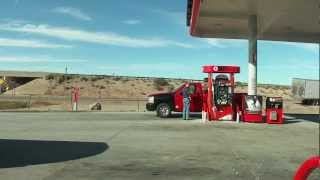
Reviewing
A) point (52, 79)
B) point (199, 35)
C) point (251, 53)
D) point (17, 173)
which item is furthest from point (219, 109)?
point (52, 79)

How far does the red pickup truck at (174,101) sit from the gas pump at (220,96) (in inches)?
78.2

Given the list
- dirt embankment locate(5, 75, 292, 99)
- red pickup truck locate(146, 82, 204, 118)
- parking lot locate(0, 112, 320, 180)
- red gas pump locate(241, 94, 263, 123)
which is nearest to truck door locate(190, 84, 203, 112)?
red pickup truck locate(146, 82, 204, 118)

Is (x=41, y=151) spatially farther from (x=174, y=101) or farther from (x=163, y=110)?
(x=174, y=101)

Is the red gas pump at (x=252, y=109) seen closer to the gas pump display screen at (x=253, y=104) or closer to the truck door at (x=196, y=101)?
the gas pump display screen at (x=253, y=104)

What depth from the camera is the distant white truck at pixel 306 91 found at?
195 ft

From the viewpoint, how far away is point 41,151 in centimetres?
1345

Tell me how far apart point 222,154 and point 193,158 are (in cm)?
108

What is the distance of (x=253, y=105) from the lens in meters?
25.6

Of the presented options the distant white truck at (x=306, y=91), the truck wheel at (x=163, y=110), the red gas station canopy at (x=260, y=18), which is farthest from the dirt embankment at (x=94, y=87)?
the truck wheel at (x=163, y=110)

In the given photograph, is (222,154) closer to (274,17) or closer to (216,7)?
(216,7)

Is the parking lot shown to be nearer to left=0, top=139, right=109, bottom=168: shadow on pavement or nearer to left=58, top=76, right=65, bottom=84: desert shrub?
left=0, top=139, right=109, bottom=168: shadow on pavement

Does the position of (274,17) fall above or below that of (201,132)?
above

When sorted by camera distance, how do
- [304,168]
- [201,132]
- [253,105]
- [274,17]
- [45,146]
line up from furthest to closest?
[274,17] → [253,105] → [201,132] → [45,146] → [304,168]

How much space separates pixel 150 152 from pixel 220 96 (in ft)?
41.7
